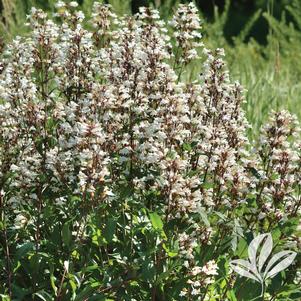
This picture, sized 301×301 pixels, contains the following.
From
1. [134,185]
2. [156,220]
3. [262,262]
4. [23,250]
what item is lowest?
[262,262]

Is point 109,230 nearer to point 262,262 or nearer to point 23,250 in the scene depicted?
point 23,250

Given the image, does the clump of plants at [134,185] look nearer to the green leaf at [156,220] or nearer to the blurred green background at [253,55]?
the green leaf at [156,220]

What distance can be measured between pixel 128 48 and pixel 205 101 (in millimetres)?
684

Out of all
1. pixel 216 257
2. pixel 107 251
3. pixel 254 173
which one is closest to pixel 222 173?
pixel 254 173

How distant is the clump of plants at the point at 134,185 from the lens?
4.21m

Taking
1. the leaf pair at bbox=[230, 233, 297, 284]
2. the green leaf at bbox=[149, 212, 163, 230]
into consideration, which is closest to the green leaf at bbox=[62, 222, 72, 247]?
the green leaf at bbox=[149, 212, 163, 230]

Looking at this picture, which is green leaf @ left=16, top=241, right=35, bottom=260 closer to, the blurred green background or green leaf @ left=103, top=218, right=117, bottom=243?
green leaf @ left=103, top=218, right=117, bottom=243

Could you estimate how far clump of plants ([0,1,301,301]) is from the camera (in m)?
4.21

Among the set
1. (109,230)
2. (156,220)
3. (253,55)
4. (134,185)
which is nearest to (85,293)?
(109,230)

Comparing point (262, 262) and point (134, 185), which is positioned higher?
point (134, 185)

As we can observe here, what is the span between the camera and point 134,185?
4.35m

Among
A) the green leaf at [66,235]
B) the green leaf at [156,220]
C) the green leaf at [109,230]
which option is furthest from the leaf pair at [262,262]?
the green leaf at [66,235]

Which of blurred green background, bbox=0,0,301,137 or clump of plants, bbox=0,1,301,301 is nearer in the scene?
clump of plants, bbox=0,1,301,301

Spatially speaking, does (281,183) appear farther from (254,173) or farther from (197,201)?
(197,201)
